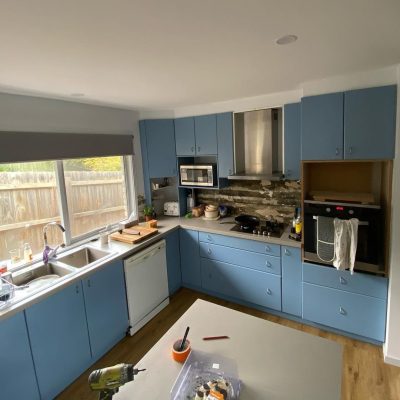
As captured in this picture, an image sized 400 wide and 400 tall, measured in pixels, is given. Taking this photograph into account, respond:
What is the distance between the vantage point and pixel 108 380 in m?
0.95

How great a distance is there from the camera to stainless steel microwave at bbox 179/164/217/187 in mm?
3221

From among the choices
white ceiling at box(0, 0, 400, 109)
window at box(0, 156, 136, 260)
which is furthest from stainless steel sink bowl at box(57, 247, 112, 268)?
white ceiling at box(0, 0, 400, 109)

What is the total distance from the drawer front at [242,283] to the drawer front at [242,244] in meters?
0.24

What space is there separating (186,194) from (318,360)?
108 inches

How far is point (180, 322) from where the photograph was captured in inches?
59.7

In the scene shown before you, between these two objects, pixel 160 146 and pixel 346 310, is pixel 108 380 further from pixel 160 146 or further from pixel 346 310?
pixel 160 146

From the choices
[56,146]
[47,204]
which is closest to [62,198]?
[47,204]

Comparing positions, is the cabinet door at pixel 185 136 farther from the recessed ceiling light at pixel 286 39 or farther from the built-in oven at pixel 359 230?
the recessed ceiling light at pixel 286 39

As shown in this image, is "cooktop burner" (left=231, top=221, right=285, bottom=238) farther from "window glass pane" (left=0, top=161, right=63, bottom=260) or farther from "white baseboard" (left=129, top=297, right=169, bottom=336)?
"window glass pane" (left=0, top=161, right=63, bottom=260)

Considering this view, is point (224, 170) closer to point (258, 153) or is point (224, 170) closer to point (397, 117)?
point (258, 153)

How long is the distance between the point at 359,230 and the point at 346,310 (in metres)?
0.78

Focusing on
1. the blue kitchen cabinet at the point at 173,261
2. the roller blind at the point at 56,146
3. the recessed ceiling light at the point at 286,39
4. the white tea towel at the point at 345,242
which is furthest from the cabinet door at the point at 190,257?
the recessed ceiling light at the point at 286,39

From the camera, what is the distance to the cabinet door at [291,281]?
8.50 feet

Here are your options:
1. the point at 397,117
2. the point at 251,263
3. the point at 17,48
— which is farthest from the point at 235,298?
the point at 17,48
